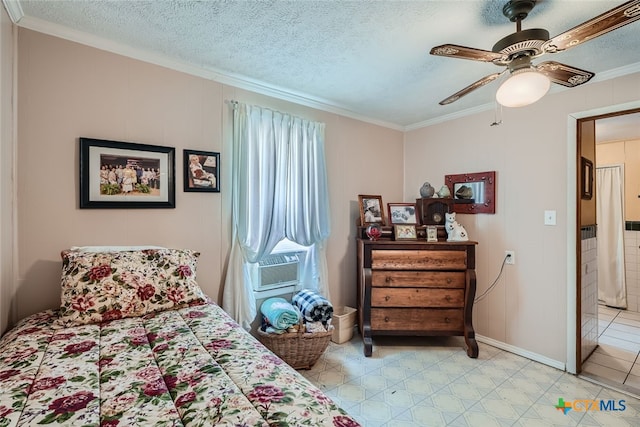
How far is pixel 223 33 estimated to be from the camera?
1802mm

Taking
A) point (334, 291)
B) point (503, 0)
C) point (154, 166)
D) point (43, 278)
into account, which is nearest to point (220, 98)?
point (154, 166)

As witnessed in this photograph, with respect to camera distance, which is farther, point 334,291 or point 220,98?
point 334,291

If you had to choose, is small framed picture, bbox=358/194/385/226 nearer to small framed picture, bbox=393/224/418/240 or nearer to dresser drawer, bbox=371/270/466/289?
small framed picture, bbox=393/224/418/240

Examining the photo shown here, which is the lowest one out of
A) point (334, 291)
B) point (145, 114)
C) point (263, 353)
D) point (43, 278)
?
point (334, 291)

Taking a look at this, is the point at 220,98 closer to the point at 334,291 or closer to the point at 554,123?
the point at 334,291

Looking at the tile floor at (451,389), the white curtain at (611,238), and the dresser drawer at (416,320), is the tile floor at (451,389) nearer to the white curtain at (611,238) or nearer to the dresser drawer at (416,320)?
the dresser drawer at (416,320)

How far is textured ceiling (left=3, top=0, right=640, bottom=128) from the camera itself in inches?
61.2

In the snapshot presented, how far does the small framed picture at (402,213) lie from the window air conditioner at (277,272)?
1.09m

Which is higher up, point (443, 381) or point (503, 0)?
point (503, 0)

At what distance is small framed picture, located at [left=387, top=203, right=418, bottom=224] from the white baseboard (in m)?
1.34

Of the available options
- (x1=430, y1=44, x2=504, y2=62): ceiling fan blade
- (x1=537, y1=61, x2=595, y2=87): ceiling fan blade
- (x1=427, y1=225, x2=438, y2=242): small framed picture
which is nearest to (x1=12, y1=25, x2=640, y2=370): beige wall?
(x1=427, y1=225, x2=438, y2=242): small framed picture

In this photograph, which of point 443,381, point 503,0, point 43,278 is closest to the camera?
point 503,0

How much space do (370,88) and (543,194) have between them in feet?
5.78

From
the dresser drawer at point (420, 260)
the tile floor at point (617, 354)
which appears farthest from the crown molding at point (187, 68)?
the tile floor at point (617, 354)
